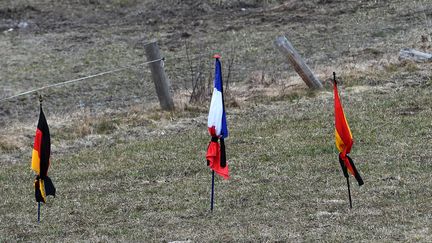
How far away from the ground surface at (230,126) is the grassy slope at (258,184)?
3cm

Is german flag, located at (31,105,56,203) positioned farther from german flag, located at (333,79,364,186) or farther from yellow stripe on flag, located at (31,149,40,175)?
german flag, located at (333,79,364,186)

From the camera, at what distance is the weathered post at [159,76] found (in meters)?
14.6

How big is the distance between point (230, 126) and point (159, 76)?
1.63 m

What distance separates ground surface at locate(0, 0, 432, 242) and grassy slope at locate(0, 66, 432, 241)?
0.03m

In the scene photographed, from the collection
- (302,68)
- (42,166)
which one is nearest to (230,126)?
(302,68)

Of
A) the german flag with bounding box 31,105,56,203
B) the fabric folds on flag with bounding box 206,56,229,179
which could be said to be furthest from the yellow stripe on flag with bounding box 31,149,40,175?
the fabric folds on flag with bounding box 206,56,229,179

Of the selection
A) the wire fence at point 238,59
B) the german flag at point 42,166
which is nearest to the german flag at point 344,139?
the german flag at point 42,166

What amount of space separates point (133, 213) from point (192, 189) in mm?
1042

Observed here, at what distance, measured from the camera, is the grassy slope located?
8.55m

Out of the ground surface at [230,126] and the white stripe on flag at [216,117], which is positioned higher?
the white stripe on flag at [216,117]

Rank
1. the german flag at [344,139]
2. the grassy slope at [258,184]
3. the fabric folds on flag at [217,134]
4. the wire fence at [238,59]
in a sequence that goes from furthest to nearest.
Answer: the wire fence at [238,59] < the fabric folds on flag at [217,134] < the german flag at [344,139] < the grassy slope at [258,184]

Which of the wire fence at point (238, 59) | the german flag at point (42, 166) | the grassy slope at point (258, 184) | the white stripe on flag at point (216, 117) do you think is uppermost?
the white stripe on flag at point (216, 117)

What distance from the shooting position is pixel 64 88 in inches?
744

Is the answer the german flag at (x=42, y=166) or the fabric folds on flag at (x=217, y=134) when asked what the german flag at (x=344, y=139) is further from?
the german flag at (x=42, y=166)
